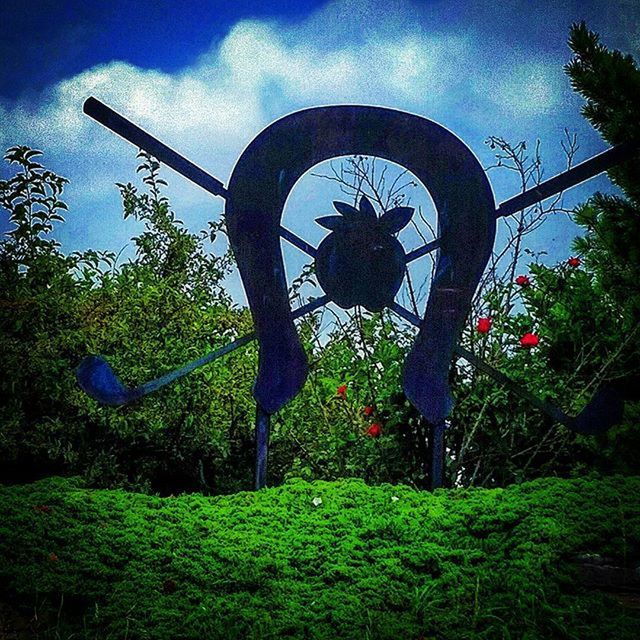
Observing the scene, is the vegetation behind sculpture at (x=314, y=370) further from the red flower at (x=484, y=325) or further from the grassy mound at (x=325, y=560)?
the grassy mound at (x=325, y=560)

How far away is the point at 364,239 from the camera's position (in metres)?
3.55

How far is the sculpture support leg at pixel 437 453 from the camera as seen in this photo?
3541 mm

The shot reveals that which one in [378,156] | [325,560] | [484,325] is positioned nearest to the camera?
[325,560]

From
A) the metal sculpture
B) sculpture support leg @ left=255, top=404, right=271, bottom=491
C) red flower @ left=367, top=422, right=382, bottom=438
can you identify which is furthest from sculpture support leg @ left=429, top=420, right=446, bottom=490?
sculpture support leg @ left=255, top=404, right=271, bottom=491

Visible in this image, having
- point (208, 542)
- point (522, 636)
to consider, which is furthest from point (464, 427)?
point (522, 636)

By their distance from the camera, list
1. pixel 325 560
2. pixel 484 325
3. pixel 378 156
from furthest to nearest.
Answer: pixel 484 325 < pixel 378 156 < pixel 325 560

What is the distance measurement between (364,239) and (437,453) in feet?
3.31

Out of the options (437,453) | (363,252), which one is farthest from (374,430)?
(363,252)

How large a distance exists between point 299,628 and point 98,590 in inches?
26.7

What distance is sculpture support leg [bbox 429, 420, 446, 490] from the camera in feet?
11.6

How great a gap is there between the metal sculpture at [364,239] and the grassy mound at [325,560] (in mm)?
461

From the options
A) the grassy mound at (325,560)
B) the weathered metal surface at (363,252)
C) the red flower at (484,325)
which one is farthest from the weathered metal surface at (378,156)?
the grassy mound at (325,560)

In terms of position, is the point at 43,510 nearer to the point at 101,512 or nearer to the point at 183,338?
the point at 101,512

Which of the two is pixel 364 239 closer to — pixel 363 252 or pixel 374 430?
pixel 363 252
